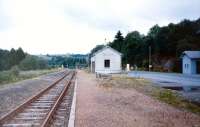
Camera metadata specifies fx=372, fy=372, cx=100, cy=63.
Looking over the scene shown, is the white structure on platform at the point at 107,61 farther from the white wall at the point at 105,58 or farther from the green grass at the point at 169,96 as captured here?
the green grass at the point at 169,96

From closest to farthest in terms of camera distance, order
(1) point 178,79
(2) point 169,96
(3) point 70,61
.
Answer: (2) point 169,96
(1) point 178,79
(3) point 70,61

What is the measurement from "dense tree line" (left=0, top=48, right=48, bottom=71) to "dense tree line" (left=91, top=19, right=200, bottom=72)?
32.2 metres

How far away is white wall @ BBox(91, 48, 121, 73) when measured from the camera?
64.1m

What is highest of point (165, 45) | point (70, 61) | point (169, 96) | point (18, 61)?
point (165, 45)

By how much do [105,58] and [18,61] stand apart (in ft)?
281

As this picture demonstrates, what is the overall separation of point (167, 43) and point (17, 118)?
266 ft

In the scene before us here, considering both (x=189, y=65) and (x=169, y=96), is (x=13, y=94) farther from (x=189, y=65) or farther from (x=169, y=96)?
(x=189, y=65)

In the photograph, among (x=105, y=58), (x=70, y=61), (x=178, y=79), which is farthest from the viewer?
(x=70, y=61)

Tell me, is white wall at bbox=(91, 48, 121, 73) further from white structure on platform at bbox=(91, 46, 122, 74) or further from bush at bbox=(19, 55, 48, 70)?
bush at bbox=(19, 55, 48, 70)

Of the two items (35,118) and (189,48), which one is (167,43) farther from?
(35,118)

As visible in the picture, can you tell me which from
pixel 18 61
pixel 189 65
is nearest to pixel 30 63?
pixel 18 61

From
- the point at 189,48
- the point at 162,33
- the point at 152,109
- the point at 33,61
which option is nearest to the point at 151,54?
the point at 162,33

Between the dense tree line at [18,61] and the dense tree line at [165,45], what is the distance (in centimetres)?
3223

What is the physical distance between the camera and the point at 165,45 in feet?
299
